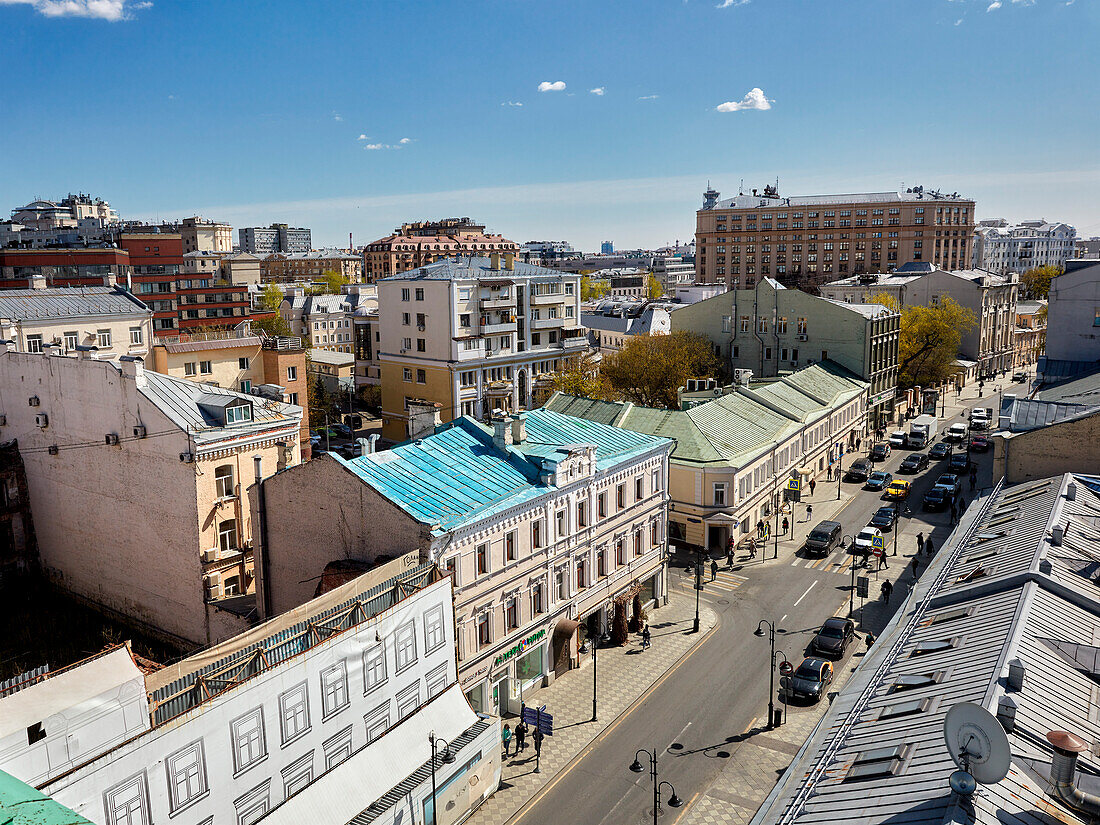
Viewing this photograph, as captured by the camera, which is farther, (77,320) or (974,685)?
(77,320)

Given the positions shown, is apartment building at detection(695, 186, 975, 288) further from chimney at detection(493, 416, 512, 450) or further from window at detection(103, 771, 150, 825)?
window at detection(103, 771, 150, 825)

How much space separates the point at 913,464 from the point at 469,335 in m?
38.9

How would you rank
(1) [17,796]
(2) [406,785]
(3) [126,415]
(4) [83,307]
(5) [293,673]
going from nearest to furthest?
(1) [17,796] < (5) [293,673] < (2) [406,785] < (3) [126,415] < (4) [83,307]

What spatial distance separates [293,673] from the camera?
21.9 meters

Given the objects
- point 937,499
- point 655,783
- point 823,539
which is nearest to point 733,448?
point 823,539

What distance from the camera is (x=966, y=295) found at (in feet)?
350

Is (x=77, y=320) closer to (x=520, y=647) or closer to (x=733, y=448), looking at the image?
(x=520, y=647)

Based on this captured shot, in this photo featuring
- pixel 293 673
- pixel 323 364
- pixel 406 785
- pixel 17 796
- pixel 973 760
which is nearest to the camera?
pixel 17 796

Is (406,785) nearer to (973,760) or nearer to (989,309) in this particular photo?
(973,760)

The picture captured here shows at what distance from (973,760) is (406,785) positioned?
54.0 feet

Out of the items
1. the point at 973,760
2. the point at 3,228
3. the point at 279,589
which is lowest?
the point at 279,589

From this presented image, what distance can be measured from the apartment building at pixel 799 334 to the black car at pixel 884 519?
23.2 m

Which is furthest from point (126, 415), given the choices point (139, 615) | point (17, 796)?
point (17, 796)

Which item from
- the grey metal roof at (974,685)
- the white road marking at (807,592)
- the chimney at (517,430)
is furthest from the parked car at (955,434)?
the chimney at (517,430)
